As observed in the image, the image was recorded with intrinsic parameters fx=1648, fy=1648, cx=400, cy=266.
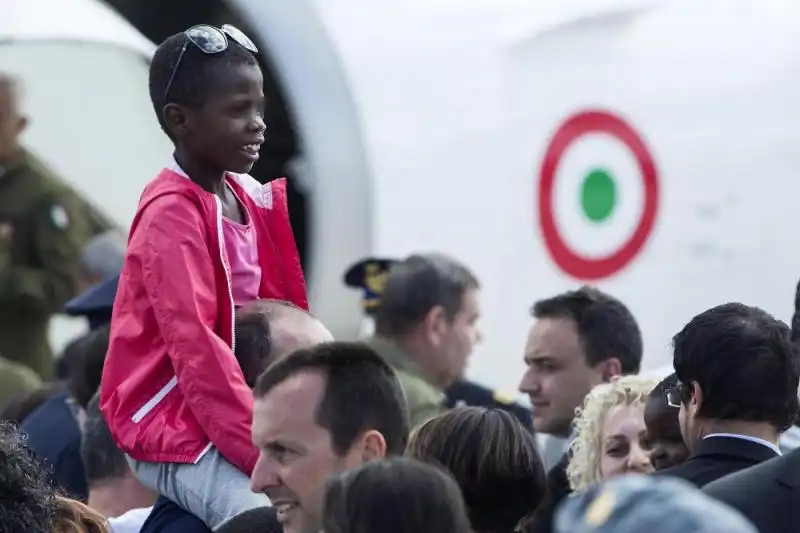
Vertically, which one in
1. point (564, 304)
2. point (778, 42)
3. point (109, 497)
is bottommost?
Result: point (109, 497)

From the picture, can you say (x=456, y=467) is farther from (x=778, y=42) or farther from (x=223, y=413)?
(x=778, y=42)

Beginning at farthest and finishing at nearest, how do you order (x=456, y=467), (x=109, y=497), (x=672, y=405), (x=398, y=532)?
(x=109, y=497) < (x=672, y=405) < (x=456, y=467) < (x=398, y=532)

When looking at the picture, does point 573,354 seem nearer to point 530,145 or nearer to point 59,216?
point 530,145

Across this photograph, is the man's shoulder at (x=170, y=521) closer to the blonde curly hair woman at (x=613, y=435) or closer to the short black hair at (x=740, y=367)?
the short black hair at (x=740, y=367)

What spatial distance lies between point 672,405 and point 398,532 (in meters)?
1.34

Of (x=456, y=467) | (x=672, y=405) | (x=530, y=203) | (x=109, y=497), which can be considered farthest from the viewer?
(x=530, y=203)

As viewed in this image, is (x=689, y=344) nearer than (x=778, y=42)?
Yes

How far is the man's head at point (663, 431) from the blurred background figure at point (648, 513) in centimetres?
193

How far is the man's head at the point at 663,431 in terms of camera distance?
11.6 feet

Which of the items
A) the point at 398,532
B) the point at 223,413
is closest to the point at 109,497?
the point at 223,413

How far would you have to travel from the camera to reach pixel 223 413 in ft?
10.1

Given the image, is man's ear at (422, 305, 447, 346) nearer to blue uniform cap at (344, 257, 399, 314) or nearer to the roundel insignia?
blue uniform cap at (344, 257, 399, 314)

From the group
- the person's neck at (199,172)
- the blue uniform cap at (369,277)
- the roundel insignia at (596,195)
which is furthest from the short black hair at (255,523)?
the roundel insignia at (596,195)

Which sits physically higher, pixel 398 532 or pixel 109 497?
pixel 398 532
